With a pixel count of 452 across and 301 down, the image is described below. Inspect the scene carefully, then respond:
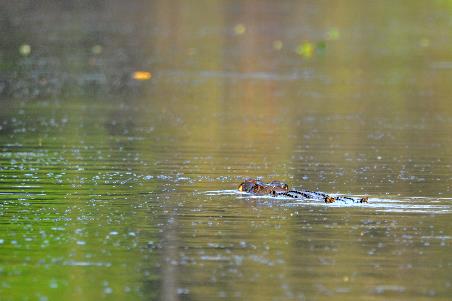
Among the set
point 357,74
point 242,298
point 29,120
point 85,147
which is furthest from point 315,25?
point 242,298

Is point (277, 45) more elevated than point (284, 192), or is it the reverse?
point (277, 45)

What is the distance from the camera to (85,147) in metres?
32.7

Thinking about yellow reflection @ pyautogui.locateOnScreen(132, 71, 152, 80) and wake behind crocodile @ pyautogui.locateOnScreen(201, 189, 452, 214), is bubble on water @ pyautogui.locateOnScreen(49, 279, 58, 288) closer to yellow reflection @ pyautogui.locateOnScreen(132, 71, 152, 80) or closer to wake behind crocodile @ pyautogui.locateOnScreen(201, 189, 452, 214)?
wake behind crocodile @ pyautogui.locateOnScreen(201, 189, 452, 214)

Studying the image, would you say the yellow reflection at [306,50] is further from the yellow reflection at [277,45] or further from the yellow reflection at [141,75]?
the yellow reflection at [141,75]

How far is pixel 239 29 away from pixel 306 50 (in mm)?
16522

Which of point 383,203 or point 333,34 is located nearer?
point 383,203

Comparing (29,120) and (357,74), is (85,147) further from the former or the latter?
(357,74)

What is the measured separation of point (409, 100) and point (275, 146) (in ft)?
43.1

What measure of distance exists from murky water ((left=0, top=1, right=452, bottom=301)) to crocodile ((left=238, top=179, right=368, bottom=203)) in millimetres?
229

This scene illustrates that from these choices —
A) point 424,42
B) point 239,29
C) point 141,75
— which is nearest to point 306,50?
point 424,42

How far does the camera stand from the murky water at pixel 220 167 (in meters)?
17.8

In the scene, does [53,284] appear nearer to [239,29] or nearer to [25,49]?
[25,49]

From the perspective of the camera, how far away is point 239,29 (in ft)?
269

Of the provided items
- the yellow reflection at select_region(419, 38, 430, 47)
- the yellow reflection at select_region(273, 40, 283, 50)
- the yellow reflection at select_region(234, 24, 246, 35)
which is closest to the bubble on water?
the yellow reflection at select_region(273, 40, 283, 50)
